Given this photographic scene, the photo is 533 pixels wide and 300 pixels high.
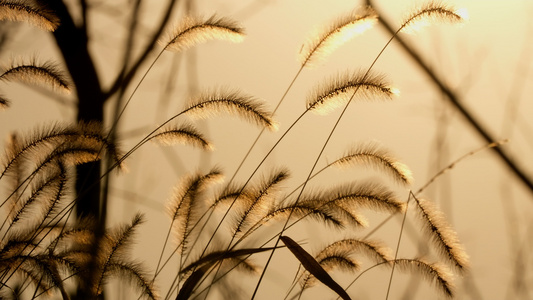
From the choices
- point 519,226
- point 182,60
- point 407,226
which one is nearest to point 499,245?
point 519,226

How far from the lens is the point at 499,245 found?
6.37 ft

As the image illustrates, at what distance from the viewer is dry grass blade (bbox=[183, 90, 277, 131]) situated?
4.55 feet

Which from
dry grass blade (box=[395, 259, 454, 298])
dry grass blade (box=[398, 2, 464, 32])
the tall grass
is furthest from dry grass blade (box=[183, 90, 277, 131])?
dry grass blade (box=[395, 259, 454, 298])

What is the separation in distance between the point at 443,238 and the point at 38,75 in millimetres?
1011

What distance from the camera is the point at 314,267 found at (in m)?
1.28

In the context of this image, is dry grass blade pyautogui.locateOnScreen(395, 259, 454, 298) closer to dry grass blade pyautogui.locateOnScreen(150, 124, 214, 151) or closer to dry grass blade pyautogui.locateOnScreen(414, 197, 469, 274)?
dry grass blade pyautogui.locateOnScreen(414, 197, 469, 274)

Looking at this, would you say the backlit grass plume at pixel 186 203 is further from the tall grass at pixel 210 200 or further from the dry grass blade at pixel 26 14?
the dry grass blade at pixel 26 14

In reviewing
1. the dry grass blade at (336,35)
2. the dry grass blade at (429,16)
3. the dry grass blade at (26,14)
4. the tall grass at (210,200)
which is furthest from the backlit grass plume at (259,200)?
the dry grass blade at (26,14)

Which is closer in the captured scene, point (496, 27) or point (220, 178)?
point (220, 178)

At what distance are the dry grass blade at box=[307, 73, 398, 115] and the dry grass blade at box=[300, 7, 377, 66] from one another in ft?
0.23

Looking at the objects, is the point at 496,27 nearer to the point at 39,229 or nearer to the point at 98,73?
the point at 98,73

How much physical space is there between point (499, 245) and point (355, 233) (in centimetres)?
52

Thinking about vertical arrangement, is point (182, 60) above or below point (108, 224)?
above

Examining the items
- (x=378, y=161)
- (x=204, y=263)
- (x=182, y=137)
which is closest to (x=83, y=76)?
(x=182, y=137)
